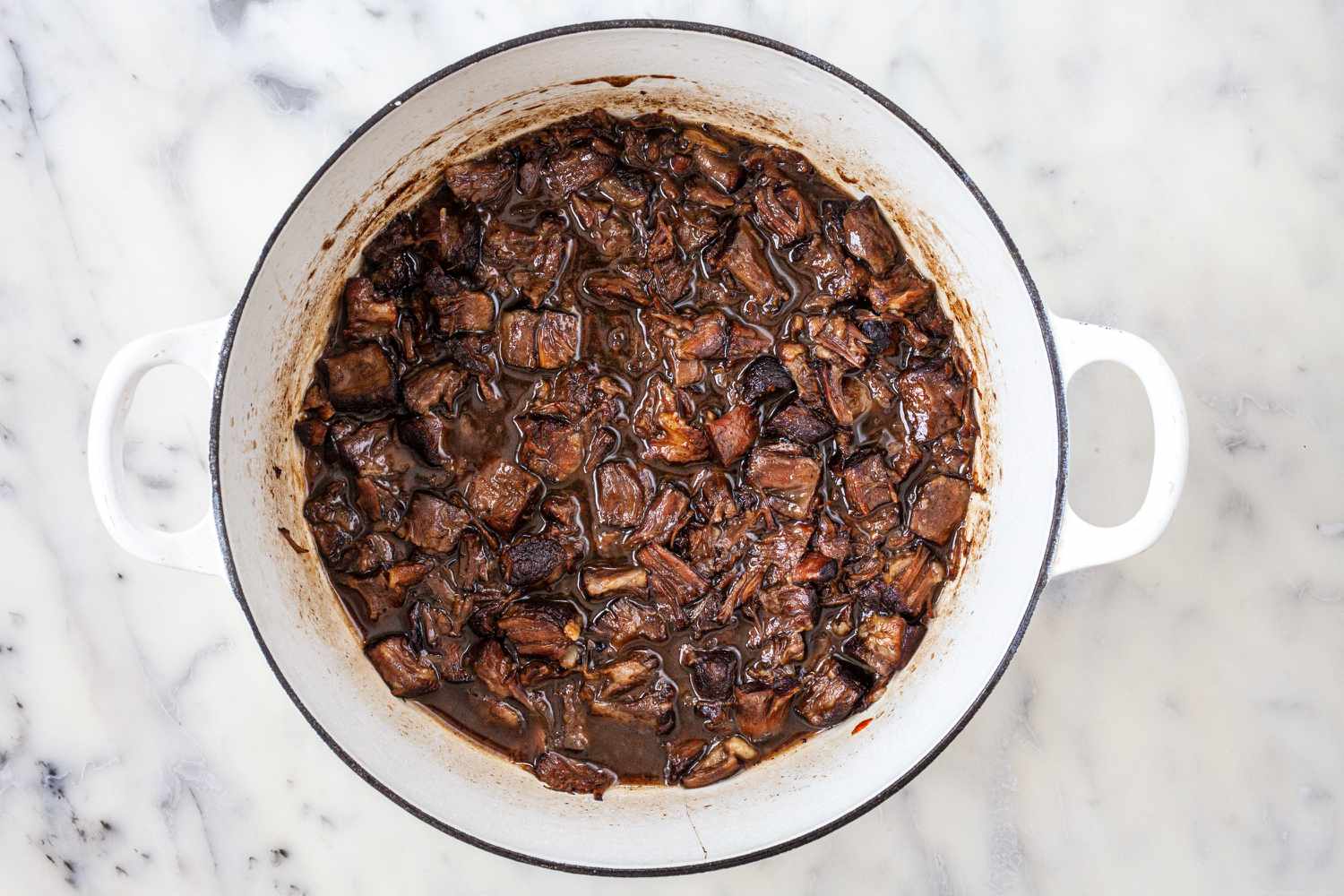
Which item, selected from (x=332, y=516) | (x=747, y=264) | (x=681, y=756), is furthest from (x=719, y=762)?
(x=747, y=264)

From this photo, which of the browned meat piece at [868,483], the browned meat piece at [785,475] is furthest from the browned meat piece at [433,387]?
the browned meat piece at [868,483]

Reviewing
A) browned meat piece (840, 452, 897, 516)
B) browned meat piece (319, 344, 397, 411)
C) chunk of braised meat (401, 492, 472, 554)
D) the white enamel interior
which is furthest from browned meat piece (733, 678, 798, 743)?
browned meat piece (319, 344, 397, 411)
